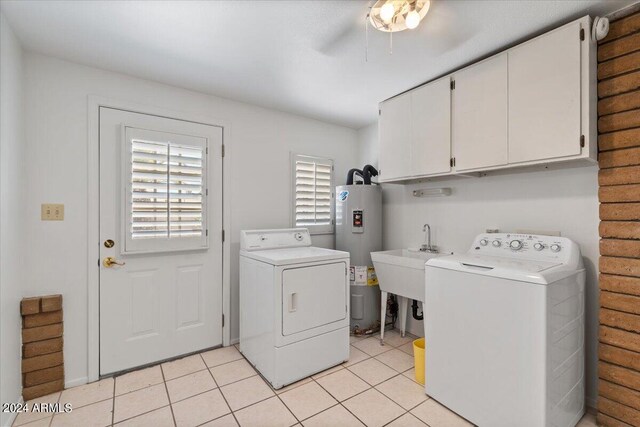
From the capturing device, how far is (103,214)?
2.27 m

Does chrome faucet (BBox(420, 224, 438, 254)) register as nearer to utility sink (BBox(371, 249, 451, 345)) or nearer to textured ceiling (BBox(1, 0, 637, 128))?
utility sink (BBox(371, 249, 451, 345))

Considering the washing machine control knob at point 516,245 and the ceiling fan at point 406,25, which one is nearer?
the ceiling fan at point 406,25

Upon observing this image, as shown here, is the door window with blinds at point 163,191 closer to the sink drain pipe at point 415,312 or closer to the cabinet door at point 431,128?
the cabinet door at point 431,128

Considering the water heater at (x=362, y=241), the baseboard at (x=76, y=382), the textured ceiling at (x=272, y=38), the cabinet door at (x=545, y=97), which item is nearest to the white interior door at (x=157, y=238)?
the baseboard at (x=76, y=382)

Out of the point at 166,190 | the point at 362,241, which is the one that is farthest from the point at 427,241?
the point at 166,190

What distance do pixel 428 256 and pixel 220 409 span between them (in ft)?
6.82

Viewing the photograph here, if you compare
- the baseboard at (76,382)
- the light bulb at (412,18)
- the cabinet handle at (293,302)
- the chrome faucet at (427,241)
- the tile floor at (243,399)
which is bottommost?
the tile floor at (243,399)

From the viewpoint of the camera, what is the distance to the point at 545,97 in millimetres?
1784

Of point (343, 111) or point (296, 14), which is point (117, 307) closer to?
point (296, 14)

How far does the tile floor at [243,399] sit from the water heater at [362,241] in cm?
62

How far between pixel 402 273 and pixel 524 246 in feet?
3.04

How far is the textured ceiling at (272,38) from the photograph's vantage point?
1.60 metres

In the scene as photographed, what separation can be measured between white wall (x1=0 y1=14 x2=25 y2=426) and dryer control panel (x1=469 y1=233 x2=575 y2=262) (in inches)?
118

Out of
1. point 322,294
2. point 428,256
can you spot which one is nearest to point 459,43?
point 428,256
